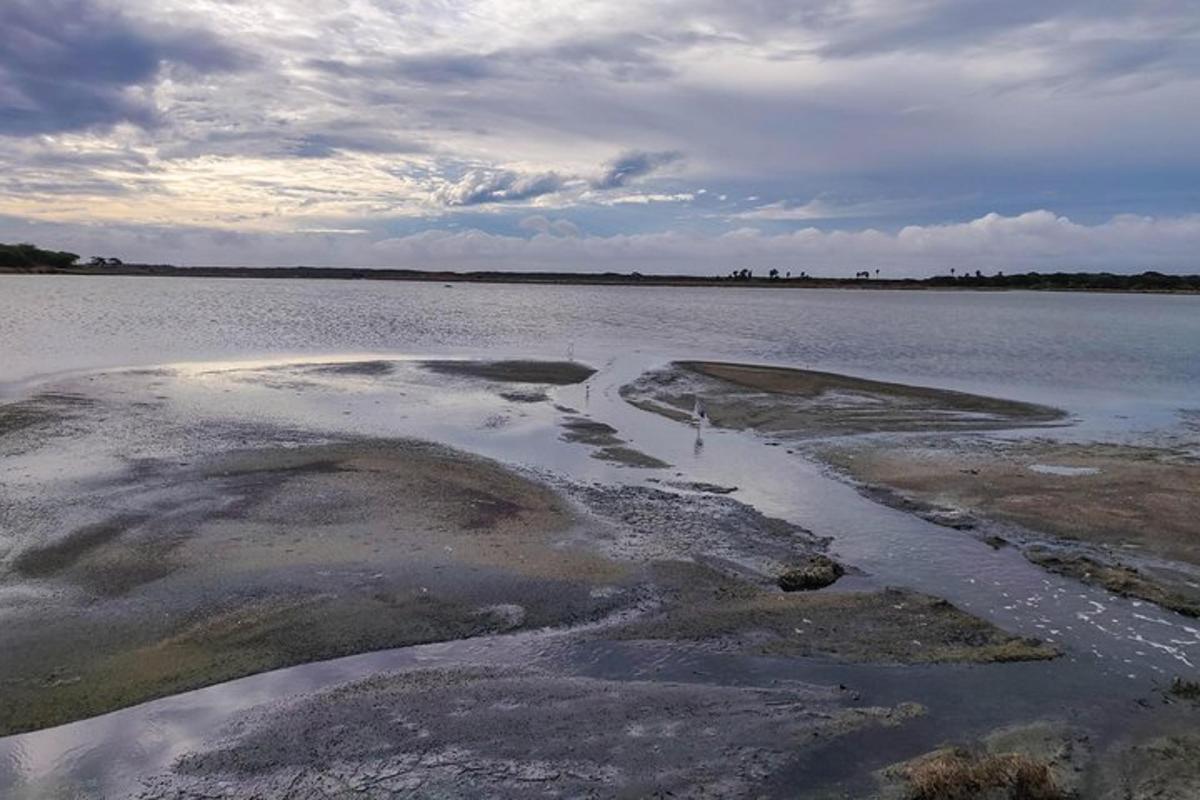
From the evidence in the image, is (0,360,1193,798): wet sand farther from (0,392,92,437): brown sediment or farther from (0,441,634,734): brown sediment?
(0,392,92,437): brown sediment

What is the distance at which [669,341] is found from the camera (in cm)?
4934

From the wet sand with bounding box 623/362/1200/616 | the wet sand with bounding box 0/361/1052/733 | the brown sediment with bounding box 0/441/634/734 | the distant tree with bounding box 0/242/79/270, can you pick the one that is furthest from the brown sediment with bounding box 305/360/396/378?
the distant tree with bounding box 0/242/79/270

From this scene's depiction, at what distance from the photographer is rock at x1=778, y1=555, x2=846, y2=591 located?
1079 centimetres

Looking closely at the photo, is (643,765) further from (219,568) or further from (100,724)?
(219,568)

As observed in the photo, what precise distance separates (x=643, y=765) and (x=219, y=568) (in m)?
6.45

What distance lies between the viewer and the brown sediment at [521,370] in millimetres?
31031

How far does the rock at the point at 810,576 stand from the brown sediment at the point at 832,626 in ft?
0.87

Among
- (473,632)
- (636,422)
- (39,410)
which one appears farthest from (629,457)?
(39,410)

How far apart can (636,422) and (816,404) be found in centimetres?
660

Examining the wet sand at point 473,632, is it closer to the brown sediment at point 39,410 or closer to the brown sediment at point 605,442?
the brown sediment at point 605,442

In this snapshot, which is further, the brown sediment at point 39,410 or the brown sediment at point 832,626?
the brown sediment at point 39,410

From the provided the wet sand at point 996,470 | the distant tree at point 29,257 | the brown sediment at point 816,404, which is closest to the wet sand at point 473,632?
the wet sand at point 996,470

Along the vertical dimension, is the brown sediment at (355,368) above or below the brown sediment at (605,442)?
above

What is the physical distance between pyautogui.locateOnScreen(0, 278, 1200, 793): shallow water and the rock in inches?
20.4
